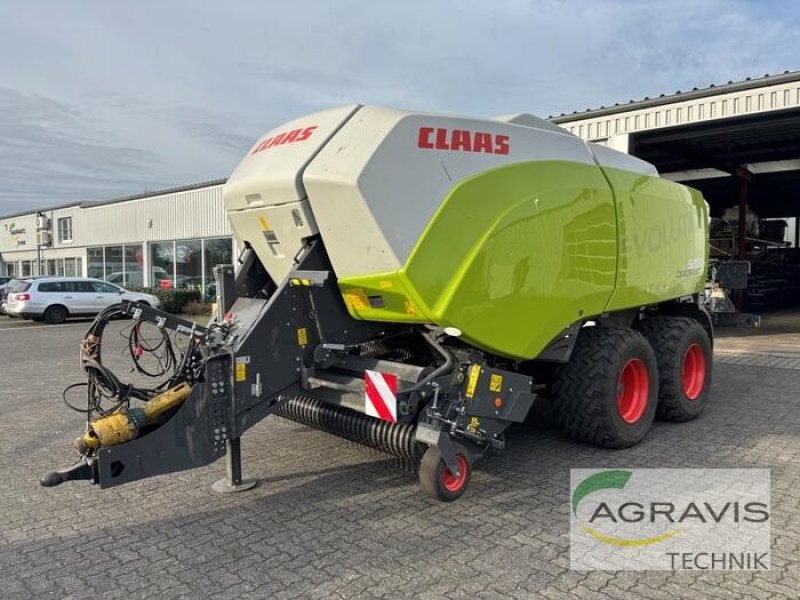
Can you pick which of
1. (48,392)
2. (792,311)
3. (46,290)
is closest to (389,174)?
(48,392)

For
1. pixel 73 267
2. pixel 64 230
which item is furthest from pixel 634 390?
pixel 64 230

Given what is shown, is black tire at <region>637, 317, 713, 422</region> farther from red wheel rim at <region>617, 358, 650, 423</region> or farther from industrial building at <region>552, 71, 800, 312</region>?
industrial building at <region>552, 71, 800, 312</region>

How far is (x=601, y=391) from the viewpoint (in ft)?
17.0

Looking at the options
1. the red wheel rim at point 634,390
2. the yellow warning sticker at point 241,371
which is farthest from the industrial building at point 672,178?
the yellow warning sticker at point 241,371

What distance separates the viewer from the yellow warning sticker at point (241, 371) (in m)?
4.07

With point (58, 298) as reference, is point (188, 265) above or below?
above

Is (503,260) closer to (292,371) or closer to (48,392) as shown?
(292,371)

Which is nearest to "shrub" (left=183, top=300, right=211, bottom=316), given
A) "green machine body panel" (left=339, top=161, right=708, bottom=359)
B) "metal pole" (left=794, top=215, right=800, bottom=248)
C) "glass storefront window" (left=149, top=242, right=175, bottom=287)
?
"glass storefront window" (left=149, top=242, right=175, bottom=287)

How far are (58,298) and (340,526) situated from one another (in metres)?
18.5

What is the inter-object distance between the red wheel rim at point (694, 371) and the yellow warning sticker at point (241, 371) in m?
4.69

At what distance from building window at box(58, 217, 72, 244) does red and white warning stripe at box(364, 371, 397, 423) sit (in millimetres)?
31684

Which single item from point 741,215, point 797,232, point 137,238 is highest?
point 797,232

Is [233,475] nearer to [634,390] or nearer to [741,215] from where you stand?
[634,390]

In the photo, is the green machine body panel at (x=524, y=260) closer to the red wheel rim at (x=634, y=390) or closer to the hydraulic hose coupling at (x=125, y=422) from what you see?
the red wheel rim at (x=634, y=390)
